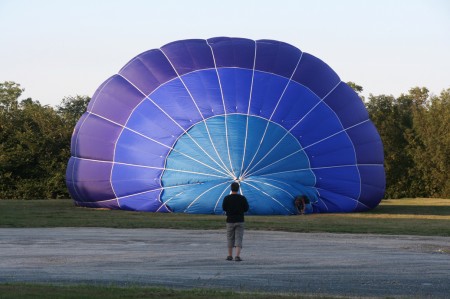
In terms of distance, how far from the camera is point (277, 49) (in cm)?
3231

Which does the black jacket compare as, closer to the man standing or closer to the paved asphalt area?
the man standing

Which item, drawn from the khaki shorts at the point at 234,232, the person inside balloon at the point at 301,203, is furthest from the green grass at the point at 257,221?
the khaki shorts at the point at 234,232

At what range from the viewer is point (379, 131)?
66.6 m

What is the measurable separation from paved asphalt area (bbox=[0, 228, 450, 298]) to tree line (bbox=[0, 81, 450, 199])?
1257 inches

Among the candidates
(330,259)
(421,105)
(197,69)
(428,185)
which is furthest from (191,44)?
(421,105)

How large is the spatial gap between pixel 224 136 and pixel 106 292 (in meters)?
19.5

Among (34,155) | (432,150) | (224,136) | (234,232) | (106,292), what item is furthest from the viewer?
(432,150)

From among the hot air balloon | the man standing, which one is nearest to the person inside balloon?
the hot air balloon

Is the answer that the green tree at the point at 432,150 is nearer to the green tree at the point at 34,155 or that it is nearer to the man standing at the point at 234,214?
the green tree at the point at 34,155

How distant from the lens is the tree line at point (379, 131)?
52.8 metres

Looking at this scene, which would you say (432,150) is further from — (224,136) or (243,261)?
(243,261)

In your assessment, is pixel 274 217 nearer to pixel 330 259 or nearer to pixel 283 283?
pixel 330 259

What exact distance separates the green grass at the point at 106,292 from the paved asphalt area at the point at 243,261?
2.42 ft

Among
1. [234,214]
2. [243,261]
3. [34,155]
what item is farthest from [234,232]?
[34,155]
